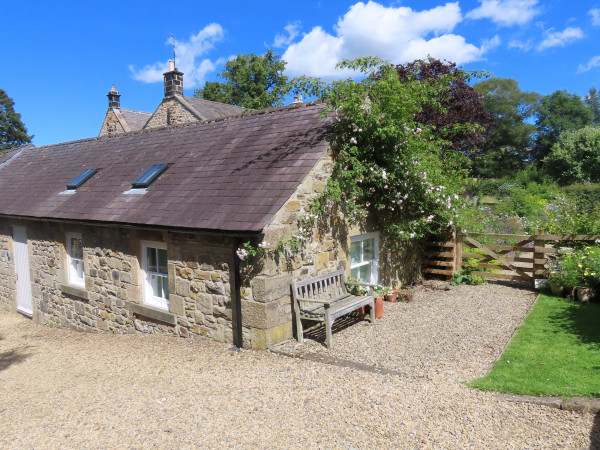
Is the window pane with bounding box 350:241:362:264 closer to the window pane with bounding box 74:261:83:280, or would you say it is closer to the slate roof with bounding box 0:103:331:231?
the slate roof with bounding box 0:103:331:231

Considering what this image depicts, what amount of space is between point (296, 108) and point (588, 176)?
31.0 meters

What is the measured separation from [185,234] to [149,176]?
2.79m

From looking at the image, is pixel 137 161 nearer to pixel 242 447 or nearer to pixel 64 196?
pixel 64 196

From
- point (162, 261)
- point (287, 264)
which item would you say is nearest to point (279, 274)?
point (287, 264)

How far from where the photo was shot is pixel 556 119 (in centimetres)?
4747

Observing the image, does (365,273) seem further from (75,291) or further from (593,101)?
(593,101)

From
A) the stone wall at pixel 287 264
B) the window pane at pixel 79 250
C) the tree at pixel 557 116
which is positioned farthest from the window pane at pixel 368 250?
the tree at pixel 557 116

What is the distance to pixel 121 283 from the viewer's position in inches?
352

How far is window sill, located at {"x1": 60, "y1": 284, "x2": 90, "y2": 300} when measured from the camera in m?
9.80

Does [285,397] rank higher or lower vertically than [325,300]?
lower

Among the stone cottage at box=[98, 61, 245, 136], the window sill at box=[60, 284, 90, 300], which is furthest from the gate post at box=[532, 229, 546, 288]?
the stone cottage at box=[98, 61, 245, 136]

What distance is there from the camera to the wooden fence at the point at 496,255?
32.6ft

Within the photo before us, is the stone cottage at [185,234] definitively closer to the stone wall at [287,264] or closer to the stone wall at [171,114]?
the stone wall at [287,264]

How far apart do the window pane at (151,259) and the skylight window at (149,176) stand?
65.0 inches
